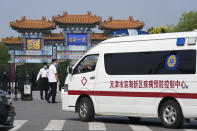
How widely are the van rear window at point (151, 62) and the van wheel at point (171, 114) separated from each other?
2.44 feet

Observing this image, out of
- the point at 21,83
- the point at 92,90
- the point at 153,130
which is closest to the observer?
the point at 153,130

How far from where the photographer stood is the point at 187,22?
69.7m

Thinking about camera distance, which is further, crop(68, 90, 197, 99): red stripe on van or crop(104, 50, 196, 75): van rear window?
crop(104, 50, 196, 75): van rear window

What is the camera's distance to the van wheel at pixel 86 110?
48.6ft

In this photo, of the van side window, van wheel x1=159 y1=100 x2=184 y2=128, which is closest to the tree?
the van side window

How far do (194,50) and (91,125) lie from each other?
3030 millimetres

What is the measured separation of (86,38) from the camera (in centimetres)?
7956

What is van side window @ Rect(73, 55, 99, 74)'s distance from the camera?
15.2 meters

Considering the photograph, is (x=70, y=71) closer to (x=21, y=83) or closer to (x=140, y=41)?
(x=140, y=41)

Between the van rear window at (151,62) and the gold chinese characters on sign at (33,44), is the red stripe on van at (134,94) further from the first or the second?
the gold chinese characters on sign at (33,44)

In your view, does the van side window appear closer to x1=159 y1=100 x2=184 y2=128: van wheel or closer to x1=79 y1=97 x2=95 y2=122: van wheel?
x1=79 y1=97 x2=95 y2=122: van wheel

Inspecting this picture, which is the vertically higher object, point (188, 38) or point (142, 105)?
point (188, 38)

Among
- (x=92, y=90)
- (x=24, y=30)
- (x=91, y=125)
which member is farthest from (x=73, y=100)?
(x=24, y=30)

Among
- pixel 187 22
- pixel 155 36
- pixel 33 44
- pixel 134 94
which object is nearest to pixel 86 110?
pixel 134 94
